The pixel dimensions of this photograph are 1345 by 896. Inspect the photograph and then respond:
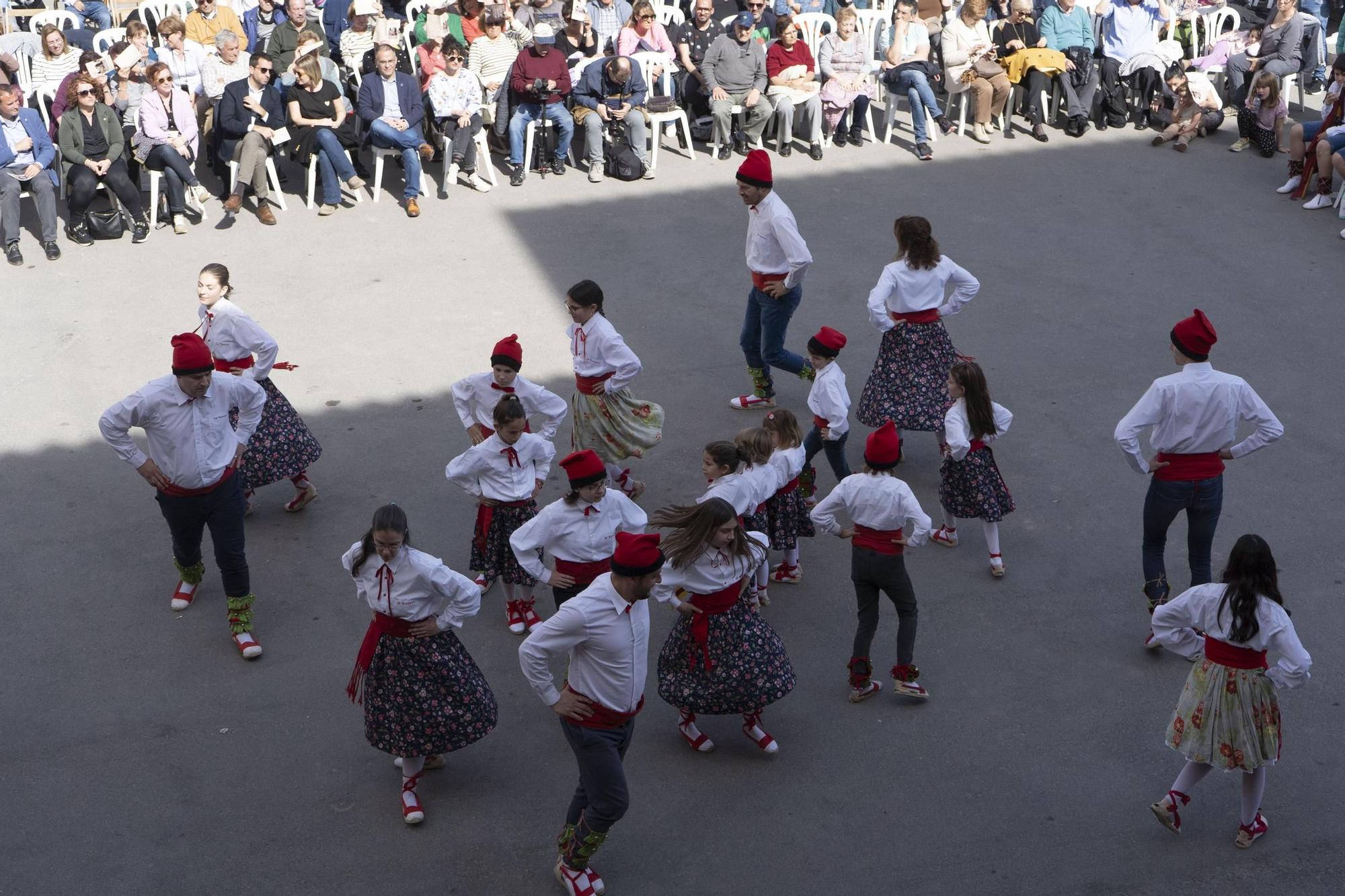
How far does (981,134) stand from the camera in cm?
1363

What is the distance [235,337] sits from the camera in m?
7.17

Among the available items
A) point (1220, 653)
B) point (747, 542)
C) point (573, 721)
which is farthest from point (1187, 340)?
point (573, 721)

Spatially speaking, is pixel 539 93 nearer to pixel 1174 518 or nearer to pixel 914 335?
pixel 914 335

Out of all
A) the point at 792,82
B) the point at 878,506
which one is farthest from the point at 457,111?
the point at 878,506

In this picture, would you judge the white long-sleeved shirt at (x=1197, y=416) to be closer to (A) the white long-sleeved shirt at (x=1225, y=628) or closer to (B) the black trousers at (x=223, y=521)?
(A) the white long-sleeved shirt at (x=1225, y=628)

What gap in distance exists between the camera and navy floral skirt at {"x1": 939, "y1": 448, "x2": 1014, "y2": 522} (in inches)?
274

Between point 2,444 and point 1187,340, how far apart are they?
6726mm

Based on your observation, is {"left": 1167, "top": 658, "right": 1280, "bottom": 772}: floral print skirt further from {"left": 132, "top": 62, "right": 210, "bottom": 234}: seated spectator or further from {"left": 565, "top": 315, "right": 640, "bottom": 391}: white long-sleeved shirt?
{"left": 132, "top": 62, "right": 210, "bottom": 234}: seated spectator

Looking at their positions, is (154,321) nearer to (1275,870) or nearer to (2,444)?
(2,444)

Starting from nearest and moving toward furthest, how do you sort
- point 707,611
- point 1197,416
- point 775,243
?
1. point 707,611
2. point 1197,416
3. point 775,243

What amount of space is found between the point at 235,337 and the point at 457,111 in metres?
5.74

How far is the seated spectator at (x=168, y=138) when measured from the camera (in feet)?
37.5

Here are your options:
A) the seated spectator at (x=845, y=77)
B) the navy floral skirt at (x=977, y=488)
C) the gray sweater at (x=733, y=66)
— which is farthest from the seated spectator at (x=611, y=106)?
the navy floral skirt at (x=977, y=488)

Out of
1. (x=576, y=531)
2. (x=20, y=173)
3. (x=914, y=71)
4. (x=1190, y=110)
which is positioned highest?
(x=914, y=71)
